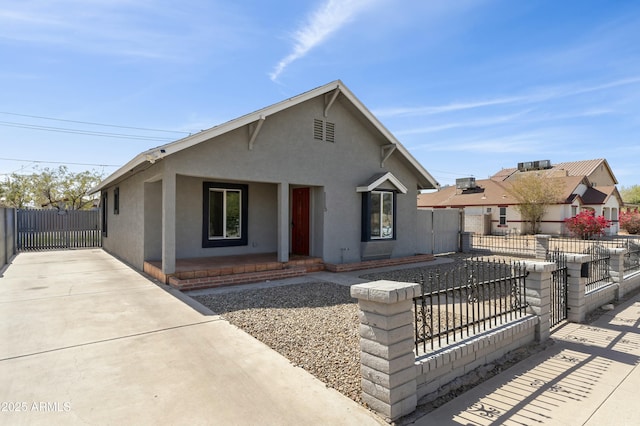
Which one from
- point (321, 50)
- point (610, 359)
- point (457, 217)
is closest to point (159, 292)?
point (610, 359)

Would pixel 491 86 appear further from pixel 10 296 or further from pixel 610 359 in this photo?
pixel 10 296

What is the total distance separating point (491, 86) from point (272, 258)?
13338 millimetres

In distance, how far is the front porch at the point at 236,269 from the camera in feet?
27.0

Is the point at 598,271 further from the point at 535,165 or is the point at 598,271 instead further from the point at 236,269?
the point at 535,165

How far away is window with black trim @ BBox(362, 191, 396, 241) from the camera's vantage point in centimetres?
1168

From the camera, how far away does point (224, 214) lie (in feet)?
36.9

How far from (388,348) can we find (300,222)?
9147mm

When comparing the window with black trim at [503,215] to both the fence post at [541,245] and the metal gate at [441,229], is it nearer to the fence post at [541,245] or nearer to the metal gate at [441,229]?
the metal gate at [441,229]

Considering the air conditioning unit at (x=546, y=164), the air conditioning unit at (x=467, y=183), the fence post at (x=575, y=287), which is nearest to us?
the fence post at (x=575, y=287)

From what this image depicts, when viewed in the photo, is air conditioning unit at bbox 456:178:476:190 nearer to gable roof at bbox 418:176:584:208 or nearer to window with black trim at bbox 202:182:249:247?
gable roof at bbox 418:176:584:208

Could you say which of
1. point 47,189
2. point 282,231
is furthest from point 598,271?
point 47,189

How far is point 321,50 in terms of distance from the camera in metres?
11.9

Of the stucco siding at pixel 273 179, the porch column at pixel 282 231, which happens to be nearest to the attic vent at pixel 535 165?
the stucco siding at pixel 273 179

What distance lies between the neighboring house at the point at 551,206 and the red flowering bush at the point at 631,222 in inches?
28.7
